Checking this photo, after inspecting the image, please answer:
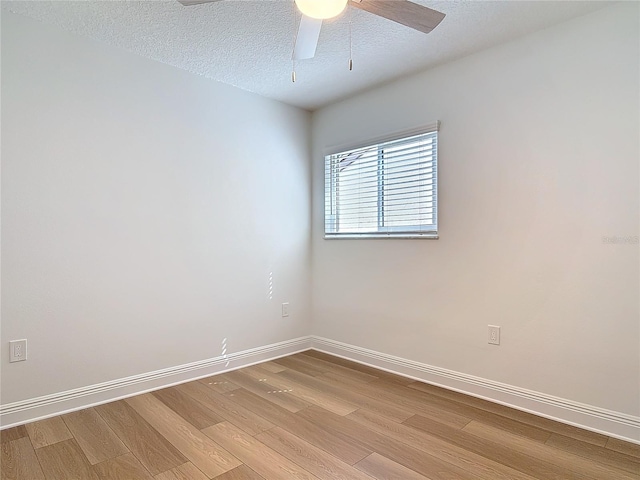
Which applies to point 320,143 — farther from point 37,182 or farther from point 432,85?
point 37,182

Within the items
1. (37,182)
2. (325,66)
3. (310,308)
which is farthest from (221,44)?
(310,308)

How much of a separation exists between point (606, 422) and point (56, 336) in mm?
3197

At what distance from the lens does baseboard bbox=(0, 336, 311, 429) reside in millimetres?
2254

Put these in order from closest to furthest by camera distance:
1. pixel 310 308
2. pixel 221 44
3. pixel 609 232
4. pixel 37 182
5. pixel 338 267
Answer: pixel 609 232, pixel 37 182, pixel 221 44, pixel 338 267, pixel 310 308

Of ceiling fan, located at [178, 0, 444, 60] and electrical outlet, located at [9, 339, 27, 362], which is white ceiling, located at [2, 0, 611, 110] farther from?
electrical outlet, located at [9, 339, 27, 362]

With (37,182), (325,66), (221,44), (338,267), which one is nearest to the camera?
(37,182)

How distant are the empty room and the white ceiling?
0.06ft

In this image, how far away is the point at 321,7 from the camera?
1.45 m

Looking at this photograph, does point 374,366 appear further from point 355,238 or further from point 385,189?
point 385,189

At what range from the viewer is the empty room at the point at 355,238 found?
2062 millimetres

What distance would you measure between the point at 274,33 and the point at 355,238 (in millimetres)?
1732

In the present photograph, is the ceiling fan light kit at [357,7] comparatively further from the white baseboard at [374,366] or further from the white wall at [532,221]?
the white baseboard at [374,366]

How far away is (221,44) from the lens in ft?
8.33

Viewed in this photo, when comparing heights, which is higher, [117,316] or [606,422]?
[117,316]
